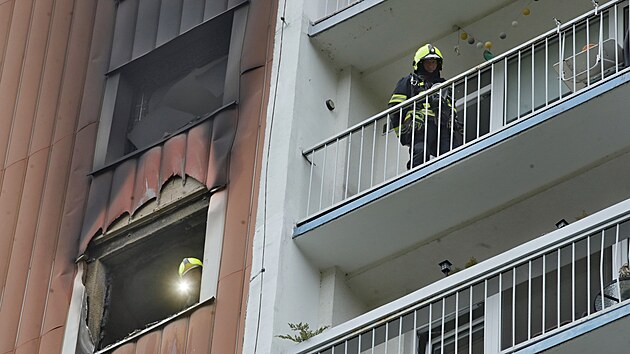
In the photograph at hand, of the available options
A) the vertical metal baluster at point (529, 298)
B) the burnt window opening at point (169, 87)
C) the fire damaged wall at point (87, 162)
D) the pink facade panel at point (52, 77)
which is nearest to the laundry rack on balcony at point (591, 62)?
the vertical metal baluster at point (529, 298)

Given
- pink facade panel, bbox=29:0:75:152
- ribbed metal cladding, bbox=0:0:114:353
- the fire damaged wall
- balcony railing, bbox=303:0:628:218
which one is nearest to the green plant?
the fire damaged wall

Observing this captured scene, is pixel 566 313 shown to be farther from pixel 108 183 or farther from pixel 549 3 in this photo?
pixel 108 183

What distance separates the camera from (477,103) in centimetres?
1841

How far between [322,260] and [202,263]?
1497 millimetres

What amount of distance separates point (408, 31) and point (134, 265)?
4.24 m

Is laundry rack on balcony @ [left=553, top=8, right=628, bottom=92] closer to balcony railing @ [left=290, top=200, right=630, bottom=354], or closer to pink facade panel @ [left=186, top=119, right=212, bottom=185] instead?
balcony railing @ [left=290, top=200, right=630, bottom=354]

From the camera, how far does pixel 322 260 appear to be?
18.3m

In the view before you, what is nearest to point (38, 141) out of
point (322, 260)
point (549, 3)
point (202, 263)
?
point (202, 263)

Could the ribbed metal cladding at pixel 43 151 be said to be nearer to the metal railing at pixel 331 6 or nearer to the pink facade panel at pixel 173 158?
the pink facade panel at pixel 173 158

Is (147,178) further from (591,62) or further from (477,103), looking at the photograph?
(591,62)

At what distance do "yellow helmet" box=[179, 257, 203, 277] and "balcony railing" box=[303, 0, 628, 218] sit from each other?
1.85 meters

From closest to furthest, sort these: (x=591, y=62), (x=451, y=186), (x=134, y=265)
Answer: (x=591, y=62) → (x=451, y=186) → (x=134, y=265)

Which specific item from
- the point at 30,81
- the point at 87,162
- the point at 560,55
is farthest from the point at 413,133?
the point at 30,81

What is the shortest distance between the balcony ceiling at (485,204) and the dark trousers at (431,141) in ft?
2.11
